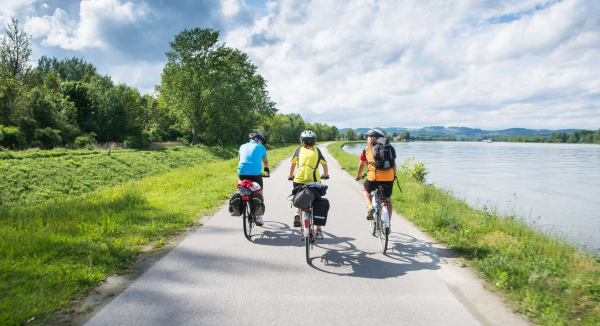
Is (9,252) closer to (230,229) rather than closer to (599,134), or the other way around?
(230,229)

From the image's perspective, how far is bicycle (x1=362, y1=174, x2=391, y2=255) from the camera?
15.3ft

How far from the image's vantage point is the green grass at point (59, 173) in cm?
1312

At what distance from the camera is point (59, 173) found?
A: 15.7m

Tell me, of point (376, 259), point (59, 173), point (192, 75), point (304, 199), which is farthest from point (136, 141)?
point (376, 259)

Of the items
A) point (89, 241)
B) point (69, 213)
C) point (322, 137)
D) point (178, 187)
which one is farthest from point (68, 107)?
point (322, 137)

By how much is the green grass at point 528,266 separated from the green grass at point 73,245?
4580mm

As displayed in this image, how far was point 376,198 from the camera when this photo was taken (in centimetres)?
517

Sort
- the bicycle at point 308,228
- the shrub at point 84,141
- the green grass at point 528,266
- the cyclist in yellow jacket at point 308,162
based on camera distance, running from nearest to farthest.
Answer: the green grass at point 528,266
the bicycle at point 308,228
the cyclist in yellow jacket at point 308,162
the shrub at point 84,141

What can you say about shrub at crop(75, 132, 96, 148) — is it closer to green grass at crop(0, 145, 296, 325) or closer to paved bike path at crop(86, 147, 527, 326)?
green grass at crop(0, 145, 296, 325)

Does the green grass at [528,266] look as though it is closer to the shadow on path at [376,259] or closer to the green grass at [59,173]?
the shadow on path at [376,259]

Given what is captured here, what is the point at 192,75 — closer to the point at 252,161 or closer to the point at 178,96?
the point at 178,96

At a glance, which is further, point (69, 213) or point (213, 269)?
point (69, 213)

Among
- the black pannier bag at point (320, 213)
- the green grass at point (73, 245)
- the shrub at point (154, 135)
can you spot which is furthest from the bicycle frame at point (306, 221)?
the shrub at point (154, 135)

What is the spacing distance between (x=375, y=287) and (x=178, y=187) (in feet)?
27.8
